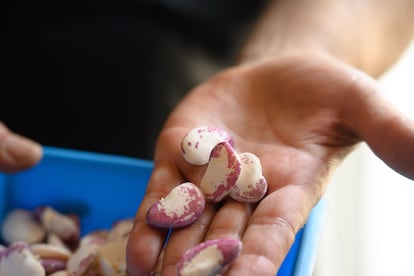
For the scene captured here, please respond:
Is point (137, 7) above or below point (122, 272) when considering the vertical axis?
above

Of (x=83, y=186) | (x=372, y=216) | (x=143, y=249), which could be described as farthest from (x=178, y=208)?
(x=372, y=216)

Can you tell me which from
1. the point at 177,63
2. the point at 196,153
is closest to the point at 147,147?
the point at 177,63

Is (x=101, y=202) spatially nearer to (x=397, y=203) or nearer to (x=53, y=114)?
(x=53, y=114)

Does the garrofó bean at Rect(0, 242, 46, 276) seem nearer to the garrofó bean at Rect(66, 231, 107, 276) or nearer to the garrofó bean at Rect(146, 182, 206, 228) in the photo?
the garrofó bean at Rect(66, 231, 107, 276)

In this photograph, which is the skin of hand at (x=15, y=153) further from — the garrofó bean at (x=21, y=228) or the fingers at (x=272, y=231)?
the fingers at (x=272, y=231)

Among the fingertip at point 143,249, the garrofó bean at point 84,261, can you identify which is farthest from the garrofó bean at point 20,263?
the fingertip at point 143,249

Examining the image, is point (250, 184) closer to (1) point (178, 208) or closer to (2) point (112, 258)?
(1) point (178, 208)
